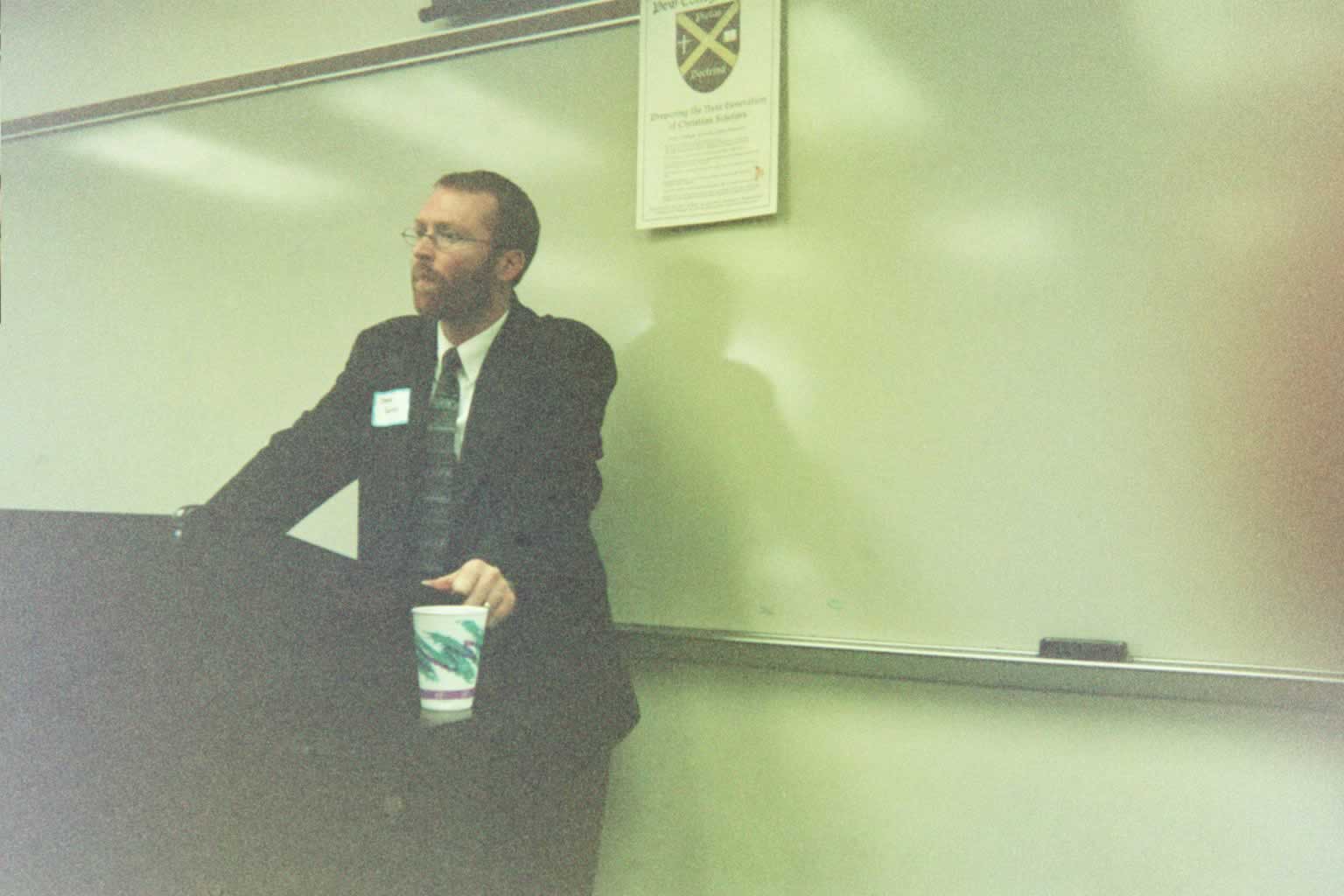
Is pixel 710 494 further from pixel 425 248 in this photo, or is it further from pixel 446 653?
pixel 446 653

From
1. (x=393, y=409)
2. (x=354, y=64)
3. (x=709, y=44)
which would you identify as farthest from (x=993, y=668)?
(x=354, y=64)

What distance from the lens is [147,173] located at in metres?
2.30

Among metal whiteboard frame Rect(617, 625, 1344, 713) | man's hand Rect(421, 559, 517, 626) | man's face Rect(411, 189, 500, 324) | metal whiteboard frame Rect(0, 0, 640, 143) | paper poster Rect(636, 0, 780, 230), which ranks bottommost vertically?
metal whiteboard frame Rect(617, 625, 1344, 713)

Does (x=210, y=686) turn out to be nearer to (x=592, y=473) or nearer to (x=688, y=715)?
(x=592, y=473)

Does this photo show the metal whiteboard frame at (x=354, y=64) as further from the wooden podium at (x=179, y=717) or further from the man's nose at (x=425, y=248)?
the wooden podium at (x=179, y=717)

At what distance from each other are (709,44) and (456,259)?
0.53 m

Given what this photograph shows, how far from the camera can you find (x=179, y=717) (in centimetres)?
91

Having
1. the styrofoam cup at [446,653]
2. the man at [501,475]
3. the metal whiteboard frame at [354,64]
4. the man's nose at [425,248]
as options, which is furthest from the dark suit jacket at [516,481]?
the metal whiteboard frame at [354,64]

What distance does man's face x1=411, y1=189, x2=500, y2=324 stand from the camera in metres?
1.72

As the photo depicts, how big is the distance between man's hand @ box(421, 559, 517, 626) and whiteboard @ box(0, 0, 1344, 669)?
1.88 ft

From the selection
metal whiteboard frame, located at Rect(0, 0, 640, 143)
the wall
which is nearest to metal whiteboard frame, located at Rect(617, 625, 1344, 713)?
the wall

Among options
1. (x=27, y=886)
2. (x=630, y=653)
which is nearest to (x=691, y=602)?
(x=630, y=653)

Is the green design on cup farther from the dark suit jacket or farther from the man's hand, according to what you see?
the dark suit jacket

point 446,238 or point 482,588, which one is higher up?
point 446,238
